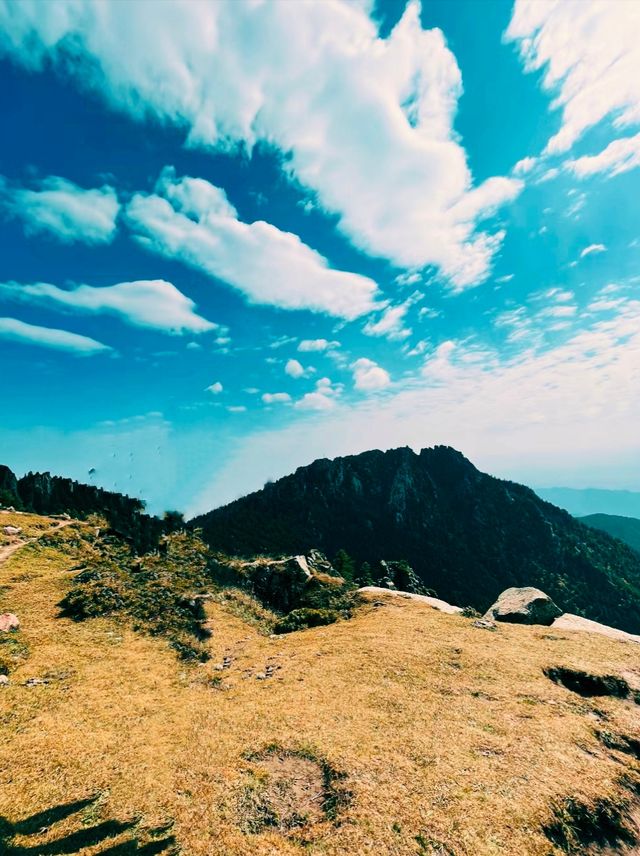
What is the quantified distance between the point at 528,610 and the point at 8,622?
44434mm

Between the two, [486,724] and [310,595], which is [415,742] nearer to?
[486,724]

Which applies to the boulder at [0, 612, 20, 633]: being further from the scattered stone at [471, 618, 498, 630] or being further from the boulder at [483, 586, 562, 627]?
the boulder at [483, 586, 562, 627]

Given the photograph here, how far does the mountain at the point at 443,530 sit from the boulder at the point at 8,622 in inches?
3301

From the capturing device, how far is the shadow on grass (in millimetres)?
12125

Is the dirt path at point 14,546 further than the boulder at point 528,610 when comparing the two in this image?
No

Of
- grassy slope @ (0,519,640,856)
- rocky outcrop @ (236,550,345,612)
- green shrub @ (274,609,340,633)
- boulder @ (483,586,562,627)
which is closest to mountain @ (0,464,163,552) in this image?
rocky outcrop @ (236,550,345,612)

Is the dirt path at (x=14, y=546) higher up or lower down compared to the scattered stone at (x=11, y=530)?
lower down

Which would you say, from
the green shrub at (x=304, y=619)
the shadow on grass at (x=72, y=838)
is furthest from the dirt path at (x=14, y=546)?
the shadow on grass at (x=72, y=838)

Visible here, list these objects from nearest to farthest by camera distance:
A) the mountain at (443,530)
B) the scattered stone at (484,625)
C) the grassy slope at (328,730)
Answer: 1. the grassy slope at (328,730)
2. the scattered stone at (484,625)
3. the mountain at (443,530)

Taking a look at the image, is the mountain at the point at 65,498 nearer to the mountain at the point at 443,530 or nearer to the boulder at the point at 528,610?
the mountain at the point at 443,530

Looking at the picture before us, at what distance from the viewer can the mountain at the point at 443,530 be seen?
440 feet

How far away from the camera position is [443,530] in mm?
165000

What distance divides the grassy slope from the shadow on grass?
30 cm

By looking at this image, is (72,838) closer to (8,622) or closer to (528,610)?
(8,622)
